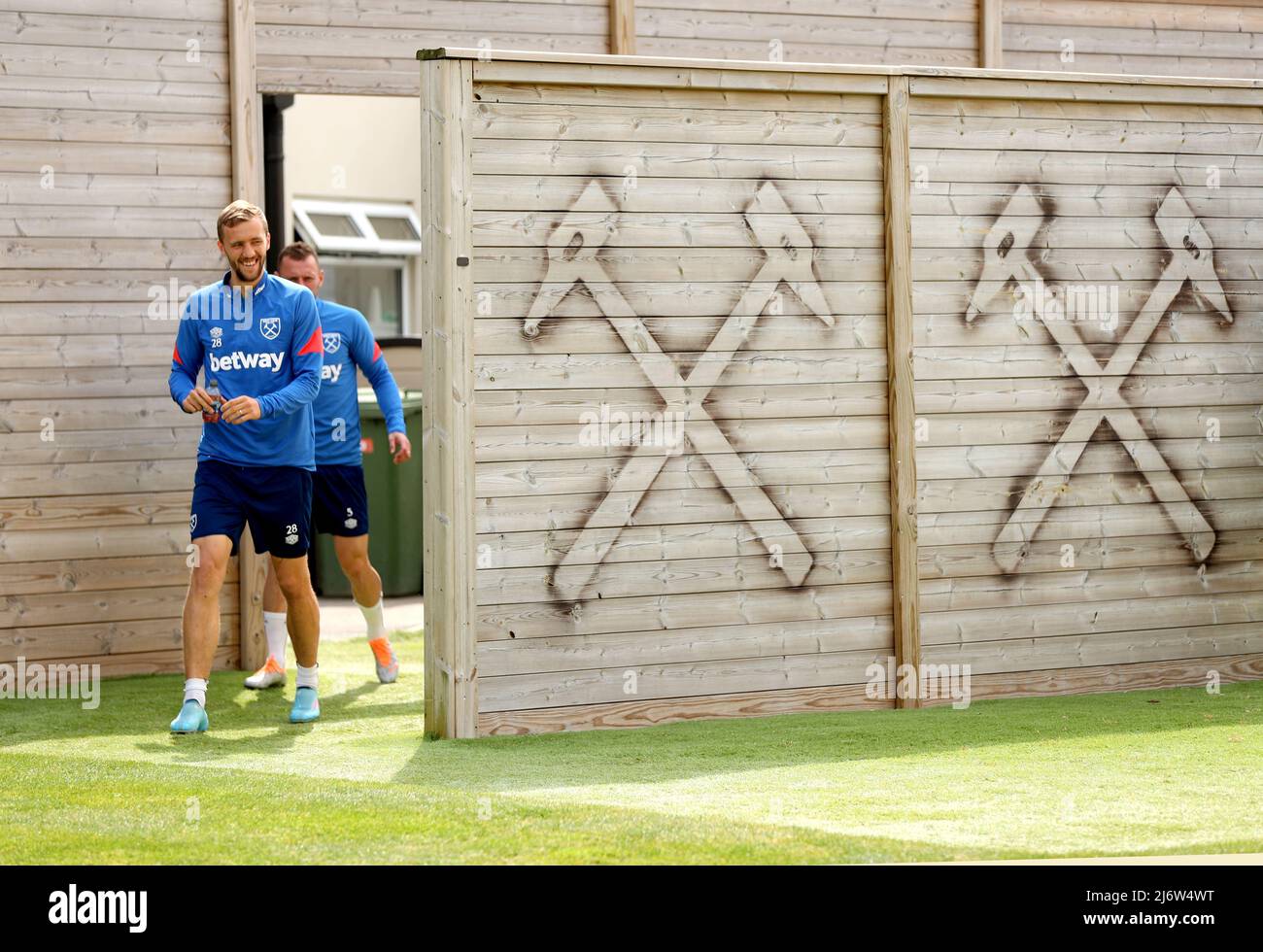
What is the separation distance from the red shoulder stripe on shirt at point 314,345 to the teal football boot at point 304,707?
4.79ft

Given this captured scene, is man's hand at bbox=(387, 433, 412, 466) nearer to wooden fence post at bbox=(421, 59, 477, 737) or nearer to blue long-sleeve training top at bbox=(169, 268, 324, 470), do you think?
blue long-sleeve training top at bbox=(169, 268, 324, 470)

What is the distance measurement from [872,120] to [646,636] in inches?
97.3

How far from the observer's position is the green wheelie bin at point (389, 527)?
1295cm

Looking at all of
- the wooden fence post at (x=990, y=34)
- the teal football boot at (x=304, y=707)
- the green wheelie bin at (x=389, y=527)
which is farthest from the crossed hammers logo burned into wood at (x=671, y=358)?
the green wheelie bin at (x=389, y=527)

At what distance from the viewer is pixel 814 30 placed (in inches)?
398

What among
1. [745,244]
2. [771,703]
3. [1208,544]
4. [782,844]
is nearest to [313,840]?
[782,844]

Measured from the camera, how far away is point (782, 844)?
15.2 feet

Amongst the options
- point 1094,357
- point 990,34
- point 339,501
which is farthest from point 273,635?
point 990,34

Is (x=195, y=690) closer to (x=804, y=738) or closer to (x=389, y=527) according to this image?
(x=804, y=738)

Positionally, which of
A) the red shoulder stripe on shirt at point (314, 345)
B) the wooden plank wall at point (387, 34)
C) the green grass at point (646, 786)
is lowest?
the green grass at point (646, 786)

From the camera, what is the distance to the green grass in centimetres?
467

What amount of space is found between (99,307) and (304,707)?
2.60 metres

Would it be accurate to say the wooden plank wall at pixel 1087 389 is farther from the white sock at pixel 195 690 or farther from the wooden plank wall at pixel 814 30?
the white sock at pixel 195 690

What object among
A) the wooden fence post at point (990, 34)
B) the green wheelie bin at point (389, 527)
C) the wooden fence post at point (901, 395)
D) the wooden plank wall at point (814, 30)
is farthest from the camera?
the green wheelie bin at point (389, 527)
